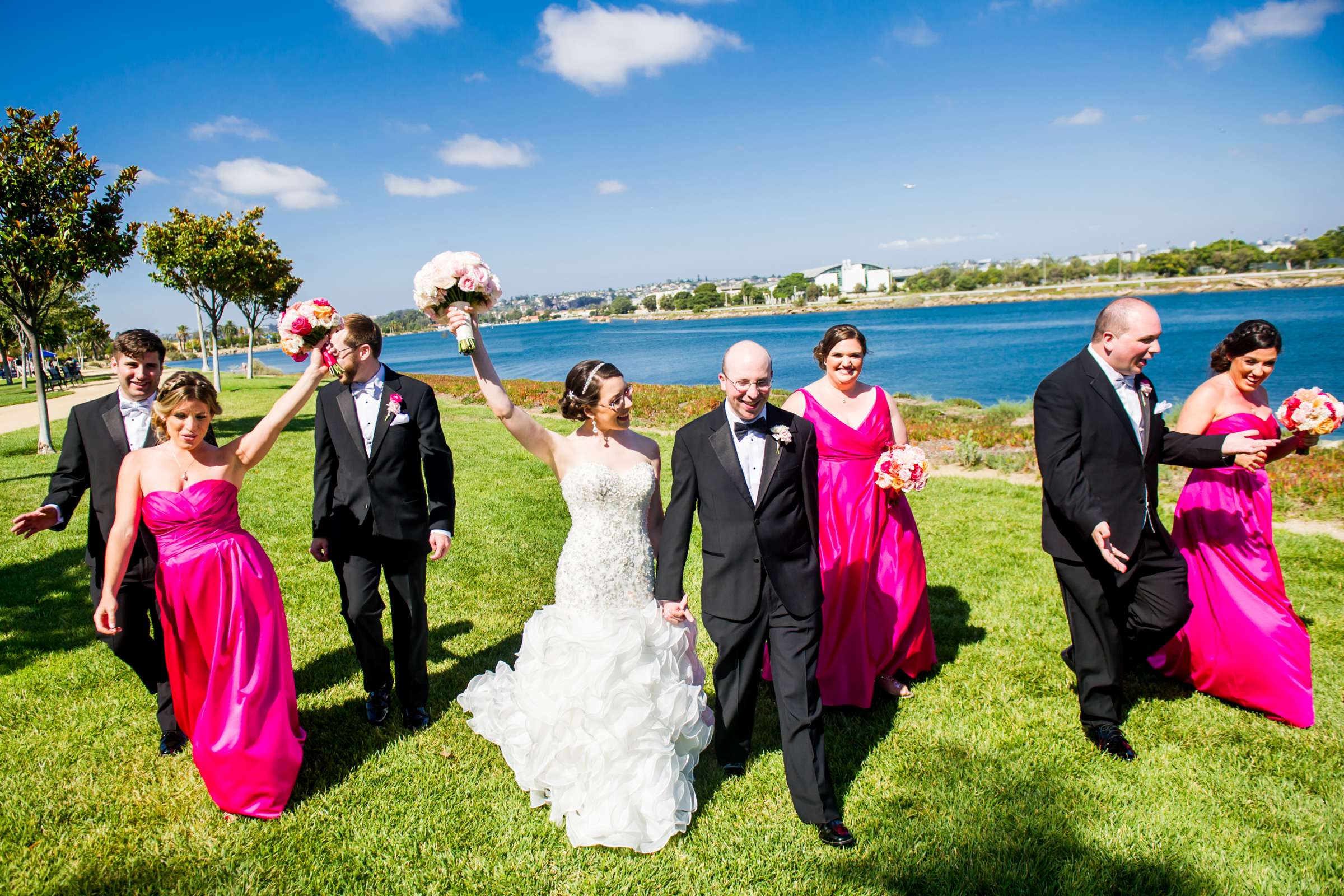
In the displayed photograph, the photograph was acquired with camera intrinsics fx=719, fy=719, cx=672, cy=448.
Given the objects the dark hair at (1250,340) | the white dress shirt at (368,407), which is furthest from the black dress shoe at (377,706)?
the dark hair at (1250,340)

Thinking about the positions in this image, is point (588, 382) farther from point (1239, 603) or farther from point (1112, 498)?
point (1239, 603)

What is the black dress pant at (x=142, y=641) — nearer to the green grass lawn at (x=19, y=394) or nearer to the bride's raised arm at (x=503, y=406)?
the bride's raised arm at (x=503, y=406)

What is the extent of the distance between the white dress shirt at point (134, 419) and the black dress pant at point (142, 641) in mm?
920

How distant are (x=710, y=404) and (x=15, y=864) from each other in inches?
804

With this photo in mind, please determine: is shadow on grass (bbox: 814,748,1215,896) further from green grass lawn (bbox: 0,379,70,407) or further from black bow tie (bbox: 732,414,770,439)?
green grass lawn (bbox: 0,379,70,407)

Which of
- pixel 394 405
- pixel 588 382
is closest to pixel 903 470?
pixel 588 382

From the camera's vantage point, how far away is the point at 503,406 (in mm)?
3879

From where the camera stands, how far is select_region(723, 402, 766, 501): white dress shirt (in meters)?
4.11

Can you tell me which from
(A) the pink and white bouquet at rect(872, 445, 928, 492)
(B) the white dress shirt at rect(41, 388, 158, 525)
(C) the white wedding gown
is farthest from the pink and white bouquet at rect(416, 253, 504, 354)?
(A) the pink and white bouquet at rect(872, 445, 928, 492)

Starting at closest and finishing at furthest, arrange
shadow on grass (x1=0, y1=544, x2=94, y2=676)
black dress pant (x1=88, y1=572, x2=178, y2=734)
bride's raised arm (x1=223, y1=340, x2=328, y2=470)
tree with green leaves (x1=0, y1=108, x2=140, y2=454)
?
bride's raised arm (x1=223, y1=340, x2=328, y2=470), black dress pant (x1=88, y1=572, x2=178, y2=734), shadow on grass (x1=0, y1=544, x2=94, y2=676), tree with green leaves (x1=0, y1=108, x2=140, y2=454)

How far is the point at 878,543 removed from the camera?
5395 mm

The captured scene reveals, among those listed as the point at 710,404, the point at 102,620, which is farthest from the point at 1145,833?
the point at 710,404

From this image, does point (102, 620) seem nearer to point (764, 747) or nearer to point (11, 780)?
point (11, 780)

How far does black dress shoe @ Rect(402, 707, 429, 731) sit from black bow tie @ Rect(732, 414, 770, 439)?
303 cm
